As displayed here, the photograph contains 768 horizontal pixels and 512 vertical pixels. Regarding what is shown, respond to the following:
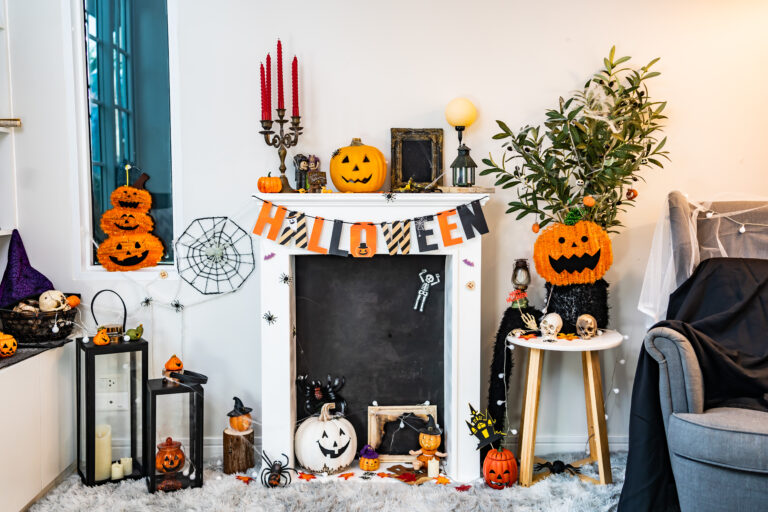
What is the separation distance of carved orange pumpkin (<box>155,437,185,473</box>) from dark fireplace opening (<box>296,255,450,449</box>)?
1.68ft

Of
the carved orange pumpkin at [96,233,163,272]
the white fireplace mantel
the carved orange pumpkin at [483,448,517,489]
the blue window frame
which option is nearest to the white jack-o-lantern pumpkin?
the white fireplace mantel

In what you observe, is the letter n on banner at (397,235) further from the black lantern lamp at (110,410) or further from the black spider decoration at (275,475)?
the black lantern lamp at (110,410)

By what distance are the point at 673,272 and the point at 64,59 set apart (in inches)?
105

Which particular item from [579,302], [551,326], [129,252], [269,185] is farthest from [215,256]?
[579,302]

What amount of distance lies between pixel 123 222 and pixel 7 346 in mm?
704

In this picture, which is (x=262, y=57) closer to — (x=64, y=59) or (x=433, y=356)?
(x=64, y=59)

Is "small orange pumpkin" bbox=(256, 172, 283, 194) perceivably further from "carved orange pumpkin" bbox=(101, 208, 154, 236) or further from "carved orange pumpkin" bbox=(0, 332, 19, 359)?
"carved orange pumpkin" bbox=(0, 332, 19, 359)

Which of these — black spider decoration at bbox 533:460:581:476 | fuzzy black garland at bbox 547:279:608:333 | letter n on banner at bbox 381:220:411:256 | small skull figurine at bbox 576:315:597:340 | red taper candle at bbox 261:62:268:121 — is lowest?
black spider decoration at bbox 533:460:581:476

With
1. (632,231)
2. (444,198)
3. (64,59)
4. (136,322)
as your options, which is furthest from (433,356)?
(64,59)

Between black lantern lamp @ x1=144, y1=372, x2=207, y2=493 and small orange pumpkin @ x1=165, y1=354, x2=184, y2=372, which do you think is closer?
black lantern lamp @ x1=144, y1=372, x2=207, y2=493

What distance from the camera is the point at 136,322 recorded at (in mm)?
2840

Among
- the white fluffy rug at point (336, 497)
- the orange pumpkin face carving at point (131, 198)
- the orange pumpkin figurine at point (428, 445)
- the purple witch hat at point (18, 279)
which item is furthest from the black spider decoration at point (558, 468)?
the purple witch hat at point (18, 279)

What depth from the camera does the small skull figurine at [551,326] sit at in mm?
2525

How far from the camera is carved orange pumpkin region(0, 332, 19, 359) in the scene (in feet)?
7.54
